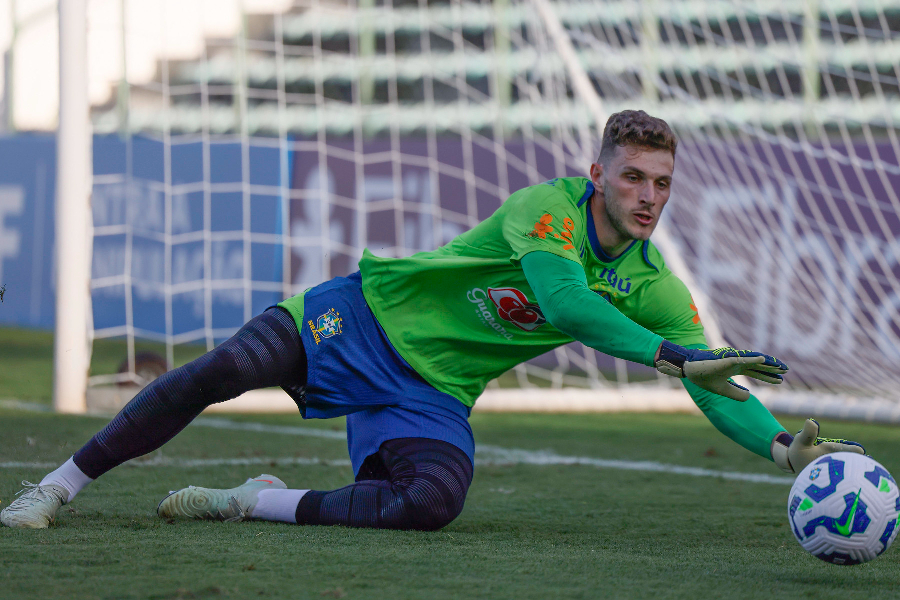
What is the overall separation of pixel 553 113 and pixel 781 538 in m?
4.66

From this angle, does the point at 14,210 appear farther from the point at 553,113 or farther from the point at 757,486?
the point at 757,486

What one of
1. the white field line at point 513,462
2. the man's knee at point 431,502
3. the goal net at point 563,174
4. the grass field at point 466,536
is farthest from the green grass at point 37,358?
the man's knee at point 431,502

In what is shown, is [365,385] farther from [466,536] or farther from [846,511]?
[846,511]

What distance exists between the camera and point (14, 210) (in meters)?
9.69

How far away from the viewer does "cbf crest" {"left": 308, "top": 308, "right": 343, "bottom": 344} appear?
2922 millimetres

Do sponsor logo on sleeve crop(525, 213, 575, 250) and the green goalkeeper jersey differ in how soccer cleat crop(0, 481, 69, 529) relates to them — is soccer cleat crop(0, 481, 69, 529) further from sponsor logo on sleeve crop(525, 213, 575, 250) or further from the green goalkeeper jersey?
sponsor logo on sleeve crop(525, 213, 575, 250)

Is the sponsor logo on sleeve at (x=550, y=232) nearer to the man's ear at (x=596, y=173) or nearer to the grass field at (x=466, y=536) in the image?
the man's ear at (x=596, y=173)

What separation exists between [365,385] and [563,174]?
543cm

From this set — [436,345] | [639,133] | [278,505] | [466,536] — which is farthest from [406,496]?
[639,133]

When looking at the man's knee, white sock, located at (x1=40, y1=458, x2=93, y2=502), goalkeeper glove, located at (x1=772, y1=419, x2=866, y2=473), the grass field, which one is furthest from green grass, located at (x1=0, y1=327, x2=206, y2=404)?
goalkeeper glove, located at (x1=772, y1=419, x2=866, y2=473)

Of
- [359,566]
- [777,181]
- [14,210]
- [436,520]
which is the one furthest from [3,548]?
[14,210]

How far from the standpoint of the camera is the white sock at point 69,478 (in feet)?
8.91

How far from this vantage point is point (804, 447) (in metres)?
2.56

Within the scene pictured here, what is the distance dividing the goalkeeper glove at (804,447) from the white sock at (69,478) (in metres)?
1.83
